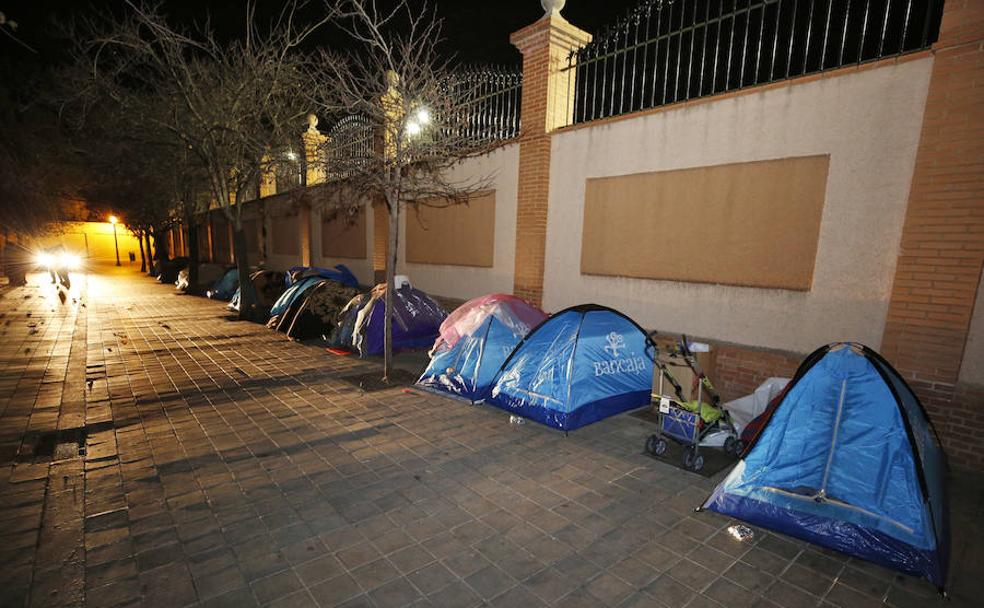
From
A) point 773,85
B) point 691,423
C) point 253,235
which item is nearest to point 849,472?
point 691,423

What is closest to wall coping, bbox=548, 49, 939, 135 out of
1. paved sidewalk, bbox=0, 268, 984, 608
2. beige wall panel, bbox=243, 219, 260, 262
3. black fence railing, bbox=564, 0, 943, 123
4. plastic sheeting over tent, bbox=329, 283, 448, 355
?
black fence railing, bbox=564, 0, 943, 123

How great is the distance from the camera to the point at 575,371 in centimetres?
585

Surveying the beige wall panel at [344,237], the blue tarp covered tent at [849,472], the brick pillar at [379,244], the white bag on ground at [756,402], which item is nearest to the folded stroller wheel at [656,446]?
the blue tarp covered tent at [849,472]

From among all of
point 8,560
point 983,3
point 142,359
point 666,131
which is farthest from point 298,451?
point 983,3

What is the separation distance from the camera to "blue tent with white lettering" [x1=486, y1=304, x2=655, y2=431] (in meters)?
5.82

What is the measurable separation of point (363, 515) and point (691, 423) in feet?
11.7

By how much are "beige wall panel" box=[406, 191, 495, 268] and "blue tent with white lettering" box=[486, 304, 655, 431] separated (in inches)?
170

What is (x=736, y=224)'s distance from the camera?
21.0ft

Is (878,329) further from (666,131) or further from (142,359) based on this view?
(142,359)

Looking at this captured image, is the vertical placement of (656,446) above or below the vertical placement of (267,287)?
below

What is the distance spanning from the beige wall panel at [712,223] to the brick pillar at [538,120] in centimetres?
117

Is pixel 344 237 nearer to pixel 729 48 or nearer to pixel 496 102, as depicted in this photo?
pixel 496 102

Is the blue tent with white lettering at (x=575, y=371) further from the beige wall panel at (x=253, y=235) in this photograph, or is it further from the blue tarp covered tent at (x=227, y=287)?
the beige wall panel at (x=253, y=235)

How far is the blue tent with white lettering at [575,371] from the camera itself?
582 centimetres
